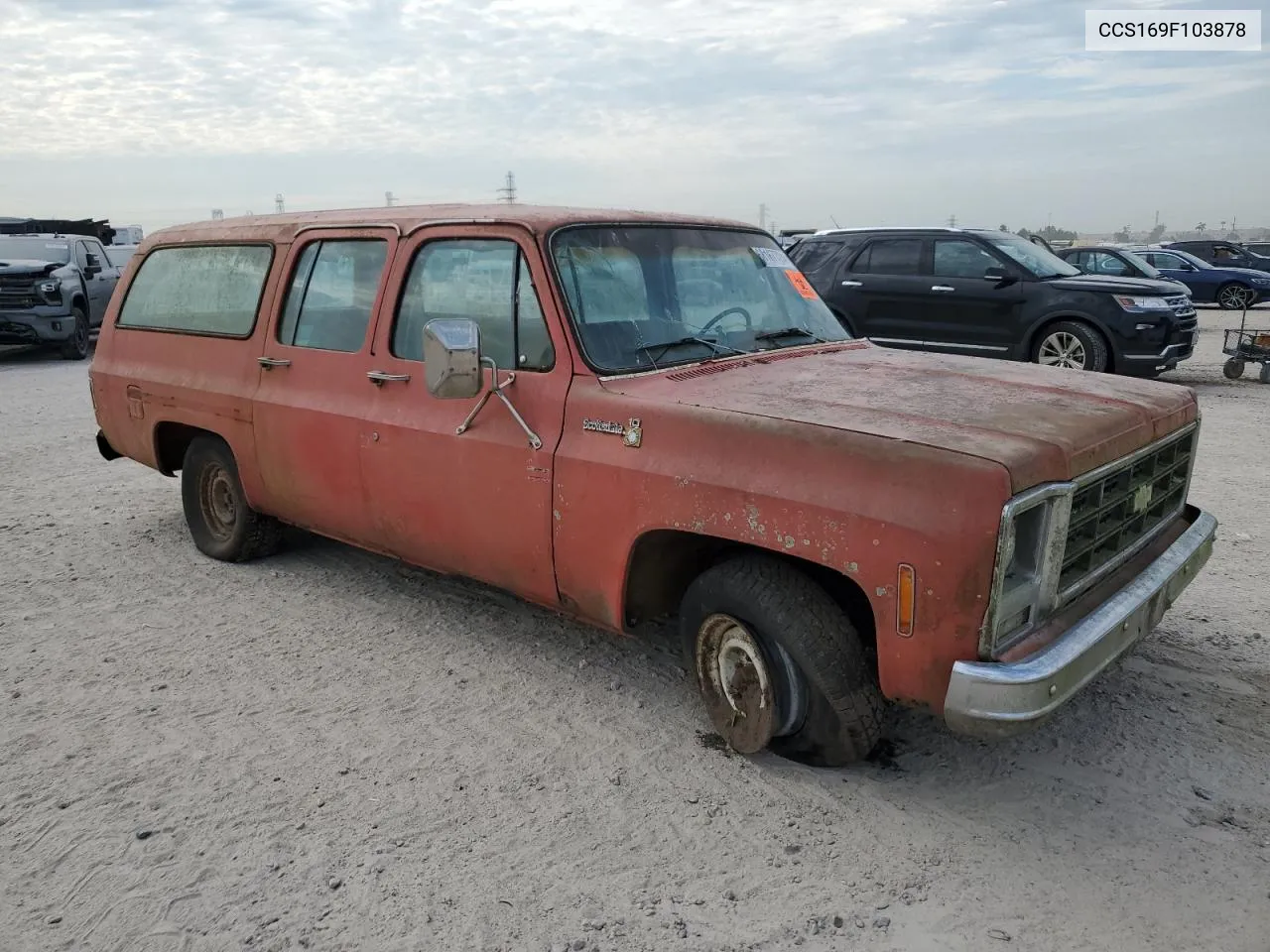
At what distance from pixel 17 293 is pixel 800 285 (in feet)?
45.9

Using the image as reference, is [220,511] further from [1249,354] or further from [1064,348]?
[1249,354]

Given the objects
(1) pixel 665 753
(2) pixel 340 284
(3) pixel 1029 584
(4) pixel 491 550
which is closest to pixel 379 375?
(2) pixel 340 284

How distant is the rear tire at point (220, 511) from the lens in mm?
5301

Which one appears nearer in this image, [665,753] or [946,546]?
[946,546]

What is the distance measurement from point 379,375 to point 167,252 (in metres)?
2.32

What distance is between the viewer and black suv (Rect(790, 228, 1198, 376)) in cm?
1041

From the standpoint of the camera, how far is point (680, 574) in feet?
11.7

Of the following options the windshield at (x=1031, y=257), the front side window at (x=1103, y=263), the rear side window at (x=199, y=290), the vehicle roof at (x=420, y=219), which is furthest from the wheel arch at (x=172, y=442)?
the front side window at (x=1103, y=263)

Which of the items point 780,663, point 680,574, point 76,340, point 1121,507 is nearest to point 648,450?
point 680,574

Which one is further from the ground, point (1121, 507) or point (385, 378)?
point (385, 378)

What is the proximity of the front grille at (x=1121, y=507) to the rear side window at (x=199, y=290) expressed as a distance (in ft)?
12.6

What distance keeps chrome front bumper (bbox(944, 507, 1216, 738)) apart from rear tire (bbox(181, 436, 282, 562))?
387 centimetres

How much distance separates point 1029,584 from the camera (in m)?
2.76

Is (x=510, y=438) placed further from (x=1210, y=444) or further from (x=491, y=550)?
(x=1210, y=444)
